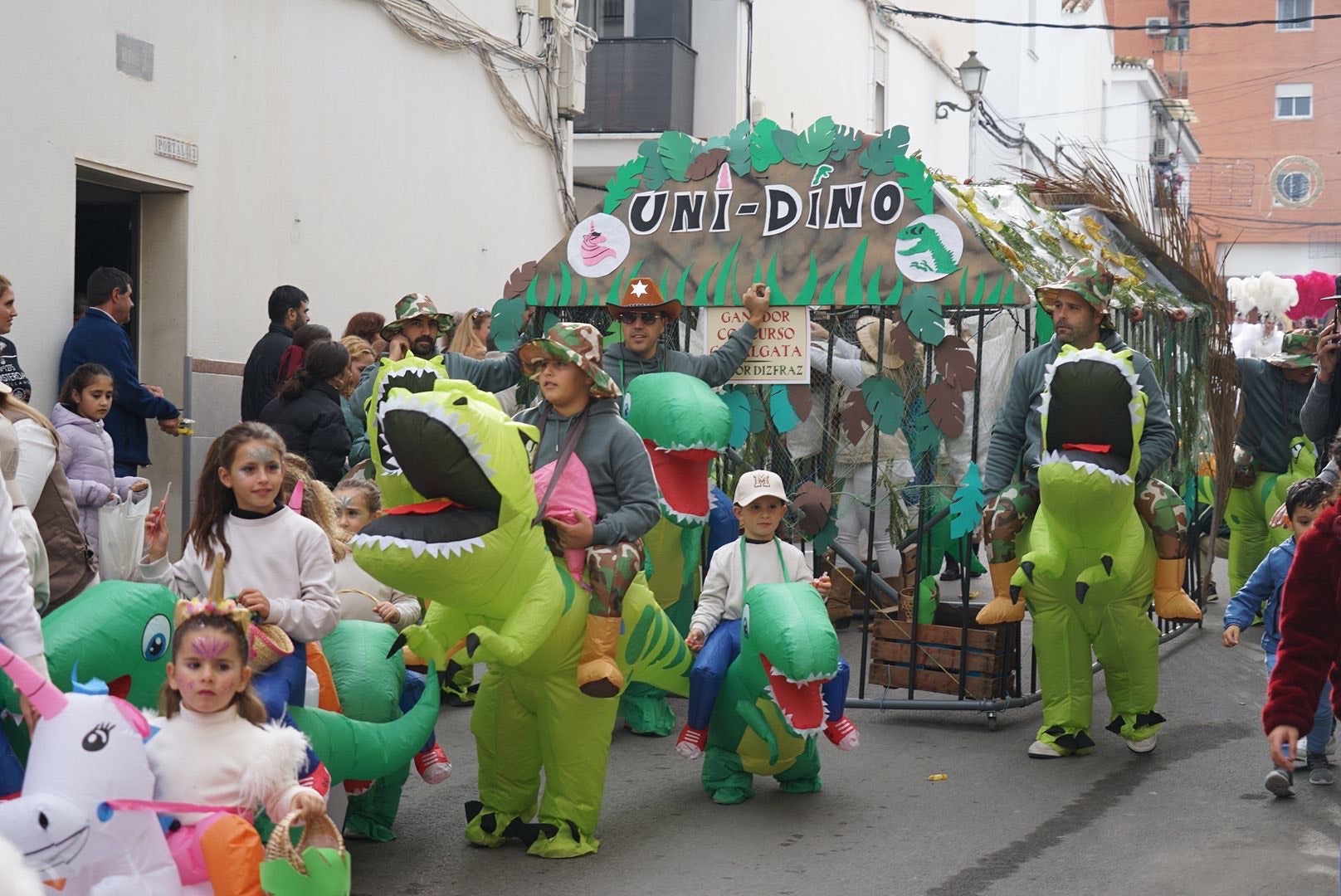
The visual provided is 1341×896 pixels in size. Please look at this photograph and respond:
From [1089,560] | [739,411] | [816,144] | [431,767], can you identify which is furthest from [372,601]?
[816,144]

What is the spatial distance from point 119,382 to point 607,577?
13.8 ft

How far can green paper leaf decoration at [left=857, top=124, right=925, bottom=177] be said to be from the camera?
812cm

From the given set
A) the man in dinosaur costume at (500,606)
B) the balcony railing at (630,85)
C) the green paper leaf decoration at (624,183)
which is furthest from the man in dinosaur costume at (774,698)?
the balcony railing at (630,85)

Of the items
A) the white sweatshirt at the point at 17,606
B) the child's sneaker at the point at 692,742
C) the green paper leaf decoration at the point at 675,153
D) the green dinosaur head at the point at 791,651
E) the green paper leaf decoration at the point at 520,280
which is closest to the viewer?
the white sweatshirt at the point at 17,606

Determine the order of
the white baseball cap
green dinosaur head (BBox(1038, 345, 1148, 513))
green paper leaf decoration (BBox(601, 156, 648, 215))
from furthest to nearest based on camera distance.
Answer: green paper leaf decoration (BBox(601, 156, 648, 215))
green dinosaur head (BBox(1038, 345, 1148, 513))
the white baseball cap

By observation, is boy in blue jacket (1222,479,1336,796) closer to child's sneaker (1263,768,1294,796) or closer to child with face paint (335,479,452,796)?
child's sneaker (1263,768,1294,796)

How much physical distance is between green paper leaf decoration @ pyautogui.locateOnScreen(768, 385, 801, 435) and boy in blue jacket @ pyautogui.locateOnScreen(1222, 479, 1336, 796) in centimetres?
238

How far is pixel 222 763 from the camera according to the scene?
452cm

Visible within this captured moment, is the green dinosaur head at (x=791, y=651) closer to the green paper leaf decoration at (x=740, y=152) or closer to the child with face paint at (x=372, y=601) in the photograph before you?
the child with face paint at (x=372, y=601)

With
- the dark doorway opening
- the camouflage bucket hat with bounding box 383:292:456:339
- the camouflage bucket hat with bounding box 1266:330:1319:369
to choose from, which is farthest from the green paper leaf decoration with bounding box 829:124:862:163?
the dark doorway opening

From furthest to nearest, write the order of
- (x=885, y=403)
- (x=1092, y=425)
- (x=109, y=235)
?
(x=109, y=235)
(x=885, y=403)
(x=1092, y=425)

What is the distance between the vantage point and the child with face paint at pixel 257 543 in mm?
5316

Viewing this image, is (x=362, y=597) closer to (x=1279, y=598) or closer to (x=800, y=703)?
(x=800, y=703)

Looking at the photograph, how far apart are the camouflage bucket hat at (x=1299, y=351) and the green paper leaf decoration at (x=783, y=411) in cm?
418
